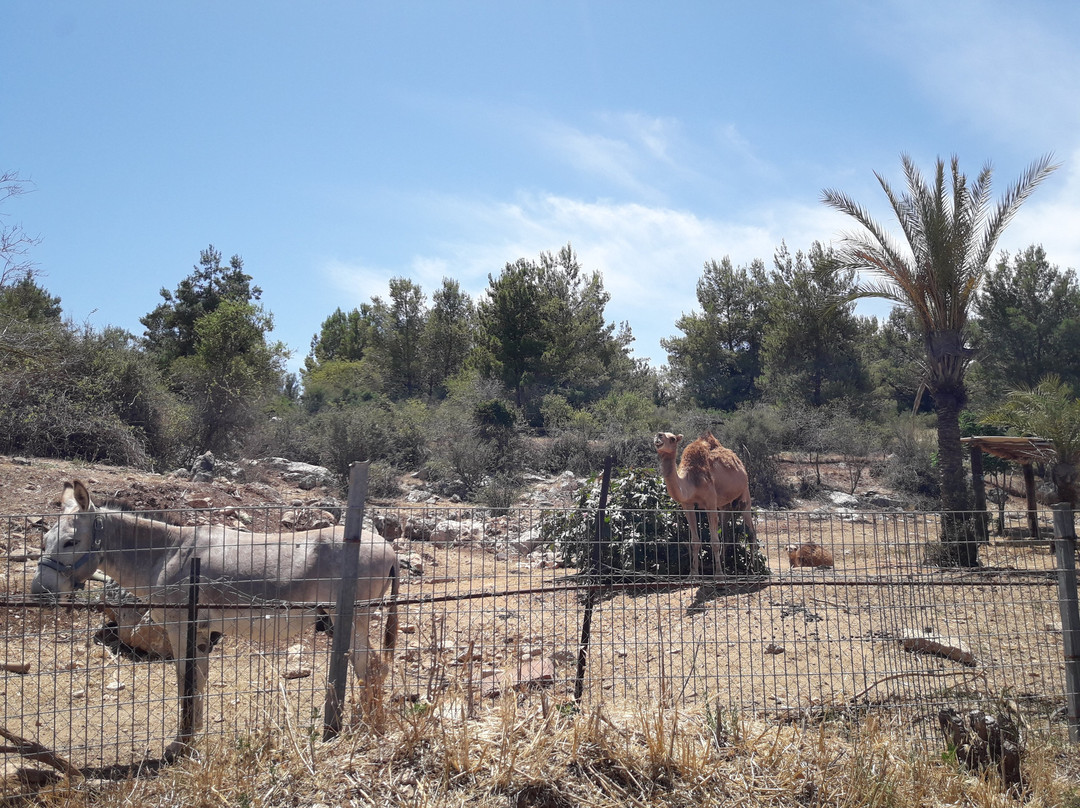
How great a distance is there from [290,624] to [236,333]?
23.2 metres

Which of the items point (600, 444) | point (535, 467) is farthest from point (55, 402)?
point (600, 444)

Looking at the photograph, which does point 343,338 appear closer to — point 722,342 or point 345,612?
point 722,342

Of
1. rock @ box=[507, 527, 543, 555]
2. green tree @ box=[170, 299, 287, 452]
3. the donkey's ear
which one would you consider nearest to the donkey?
the donkey's ear

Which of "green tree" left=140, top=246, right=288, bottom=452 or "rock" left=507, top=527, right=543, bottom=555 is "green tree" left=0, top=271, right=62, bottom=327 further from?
"rock" left=507, top=527, right=543, bottom=555

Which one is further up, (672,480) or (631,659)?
(672,480)

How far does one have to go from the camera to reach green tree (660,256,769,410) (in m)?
43.5

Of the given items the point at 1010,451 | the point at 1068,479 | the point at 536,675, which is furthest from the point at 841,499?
the point at 536,675

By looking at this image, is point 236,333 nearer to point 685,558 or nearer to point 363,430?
point 363,430

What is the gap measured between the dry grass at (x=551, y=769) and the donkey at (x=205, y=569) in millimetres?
682

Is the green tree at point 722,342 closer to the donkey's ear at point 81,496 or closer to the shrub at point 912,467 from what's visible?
the shrub at point 912,467

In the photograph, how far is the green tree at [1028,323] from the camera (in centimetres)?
3356

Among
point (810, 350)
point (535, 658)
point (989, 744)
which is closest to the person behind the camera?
point (989, 744)

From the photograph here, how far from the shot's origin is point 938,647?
6.64 meters

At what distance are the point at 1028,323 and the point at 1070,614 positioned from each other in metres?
34.1
